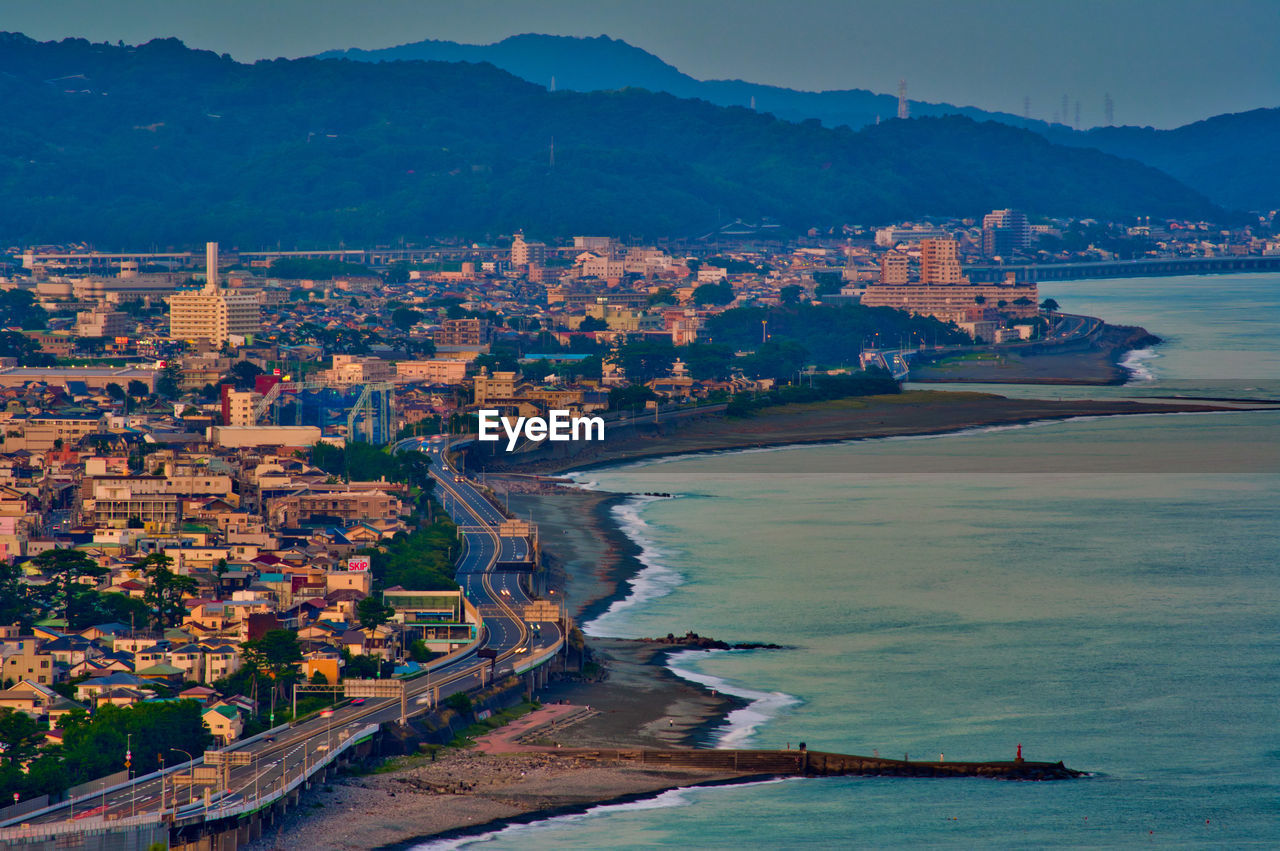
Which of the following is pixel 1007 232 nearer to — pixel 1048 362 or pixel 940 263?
pixel 940 263

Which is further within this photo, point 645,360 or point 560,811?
point 645,360

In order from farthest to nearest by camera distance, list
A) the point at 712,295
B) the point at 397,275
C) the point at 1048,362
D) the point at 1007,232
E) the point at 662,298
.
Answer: the point at 1007,232 < the point at 397,275 < the point at 712,295 < the point at 662,298 < the point at 1048,362

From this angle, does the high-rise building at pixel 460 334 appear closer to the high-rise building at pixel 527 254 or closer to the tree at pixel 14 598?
the high-rise building at pixel 527 254

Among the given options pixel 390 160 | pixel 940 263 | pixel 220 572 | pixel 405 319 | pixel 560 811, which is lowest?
pixel 560 811

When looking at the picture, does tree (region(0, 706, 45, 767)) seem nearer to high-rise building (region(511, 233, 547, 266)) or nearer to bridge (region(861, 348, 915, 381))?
bridge (region(861, 348, 915, 381))

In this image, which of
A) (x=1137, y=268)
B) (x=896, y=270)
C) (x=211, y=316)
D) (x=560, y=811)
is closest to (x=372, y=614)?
(x=560, y=811)

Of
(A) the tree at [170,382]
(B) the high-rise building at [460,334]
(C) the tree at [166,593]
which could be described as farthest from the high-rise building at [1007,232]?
(C) the tree at [166,593]
